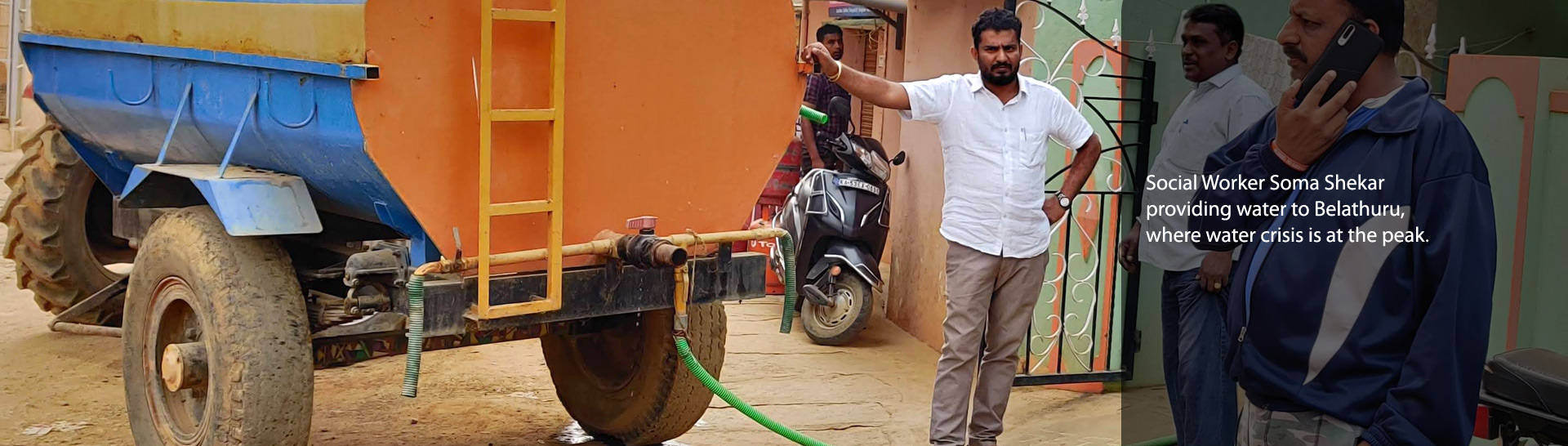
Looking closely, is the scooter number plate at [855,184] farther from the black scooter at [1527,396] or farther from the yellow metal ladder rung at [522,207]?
the black scooter at [1527,396]

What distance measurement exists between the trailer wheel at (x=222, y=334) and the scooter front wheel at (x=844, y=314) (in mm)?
3697

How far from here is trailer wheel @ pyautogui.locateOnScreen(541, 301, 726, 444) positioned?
516cm

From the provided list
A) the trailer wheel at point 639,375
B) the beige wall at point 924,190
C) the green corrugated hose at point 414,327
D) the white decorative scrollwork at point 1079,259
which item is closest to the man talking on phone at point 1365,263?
the green corrugated hose at point 414,327

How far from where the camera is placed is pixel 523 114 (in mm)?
4047

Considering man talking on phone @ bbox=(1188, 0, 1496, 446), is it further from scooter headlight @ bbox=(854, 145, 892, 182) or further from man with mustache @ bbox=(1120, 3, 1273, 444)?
scooter headlight @ bbox=(854, 145, 892, 182)

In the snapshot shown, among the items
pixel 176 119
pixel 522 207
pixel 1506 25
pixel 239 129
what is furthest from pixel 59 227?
pixel 1506 25

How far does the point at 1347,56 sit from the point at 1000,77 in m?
2.31

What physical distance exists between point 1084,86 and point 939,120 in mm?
1680

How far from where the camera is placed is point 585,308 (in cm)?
436

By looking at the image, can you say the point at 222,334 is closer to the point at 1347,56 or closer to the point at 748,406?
the point at 748,406

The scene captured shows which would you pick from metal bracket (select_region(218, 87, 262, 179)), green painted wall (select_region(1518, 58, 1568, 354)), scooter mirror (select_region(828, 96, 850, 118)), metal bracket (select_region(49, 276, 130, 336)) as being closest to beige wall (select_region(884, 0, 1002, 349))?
scooter mirror (select_region(828, 96, 850, 118))

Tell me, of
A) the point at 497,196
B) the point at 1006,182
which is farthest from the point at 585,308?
the point at 1006,182

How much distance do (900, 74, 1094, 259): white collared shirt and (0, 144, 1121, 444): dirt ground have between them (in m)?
1.16

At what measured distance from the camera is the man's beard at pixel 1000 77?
4.90 meters
